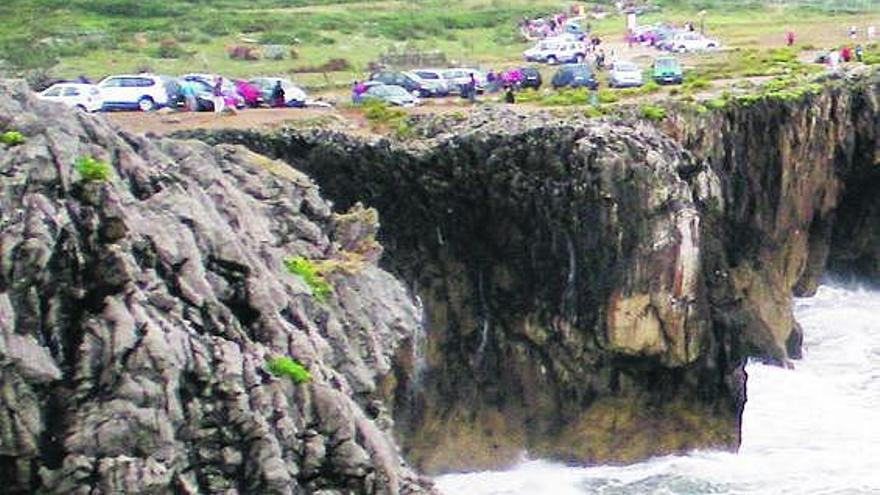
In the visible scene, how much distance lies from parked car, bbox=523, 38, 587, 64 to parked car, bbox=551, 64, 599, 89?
15.6 meters

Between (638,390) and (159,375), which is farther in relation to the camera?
(638,390)

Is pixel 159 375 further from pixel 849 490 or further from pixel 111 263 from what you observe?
pixel 849 490

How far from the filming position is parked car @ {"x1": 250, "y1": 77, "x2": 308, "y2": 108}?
54562 millimetres

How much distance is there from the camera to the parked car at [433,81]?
63500mm

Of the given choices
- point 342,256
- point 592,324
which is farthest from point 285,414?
point 592,324

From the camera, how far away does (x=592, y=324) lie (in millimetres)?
37688

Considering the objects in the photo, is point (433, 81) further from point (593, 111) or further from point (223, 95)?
point (593, 111)

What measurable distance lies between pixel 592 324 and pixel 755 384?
A: 11.0 m

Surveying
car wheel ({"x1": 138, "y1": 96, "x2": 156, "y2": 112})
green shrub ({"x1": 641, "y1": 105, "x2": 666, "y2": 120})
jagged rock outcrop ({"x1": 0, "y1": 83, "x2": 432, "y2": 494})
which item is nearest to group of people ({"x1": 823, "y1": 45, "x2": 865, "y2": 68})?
green shrub ({"x1": 641, "y1": 105, "x2": 666, "y2": 120})

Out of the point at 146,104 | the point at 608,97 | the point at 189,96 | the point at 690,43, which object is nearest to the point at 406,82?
the point at 189,96

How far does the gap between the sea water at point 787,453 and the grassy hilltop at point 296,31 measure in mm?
26221

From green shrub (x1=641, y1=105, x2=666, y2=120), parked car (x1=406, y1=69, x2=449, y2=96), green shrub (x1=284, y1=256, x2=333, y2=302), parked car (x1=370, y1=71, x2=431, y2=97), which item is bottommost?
parked car (x1=406, y1=69, x2=449, y2=96)

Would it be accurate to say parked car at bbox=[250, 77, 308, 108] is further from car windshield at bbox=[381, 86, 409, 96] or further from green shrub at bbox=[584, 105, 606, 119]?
green shrub at bbox=[584, 105, 606, 119]

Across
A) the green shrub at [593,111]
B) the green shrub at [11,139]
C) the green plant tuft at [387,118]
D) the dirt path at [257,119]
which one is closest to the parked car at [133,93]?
the dirt path at [257,119]
